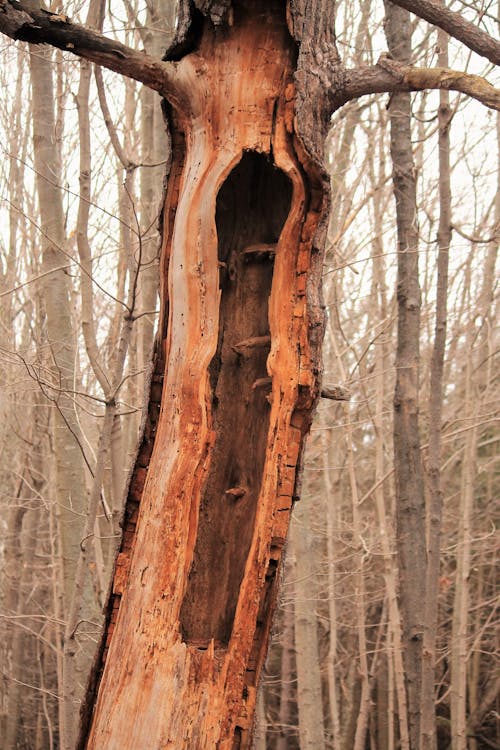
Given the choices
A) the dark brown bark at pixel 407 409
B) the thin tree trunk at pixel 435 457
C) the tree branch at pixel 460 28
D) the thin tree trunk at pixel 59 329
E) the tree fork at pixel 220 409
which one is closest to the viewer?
the tree fork at pixel 220 409

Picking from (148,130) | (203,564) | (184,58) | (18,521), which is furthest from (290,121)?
(18,521)

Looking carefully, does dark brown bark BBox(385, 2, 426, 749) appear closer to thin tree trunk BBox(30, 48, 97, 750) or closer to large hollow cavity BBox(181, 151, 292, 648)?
thin tree trunk BBox(30, 48, 97, 750)

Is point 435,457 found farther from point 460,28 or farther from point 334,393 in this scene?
point 460,28

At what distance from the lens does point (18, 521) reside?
1055 cm

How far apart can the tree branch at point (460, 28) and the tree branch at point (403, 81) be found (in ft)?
0.35

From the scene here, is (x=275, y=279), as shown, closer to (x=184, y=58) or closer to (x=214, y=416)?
(x=214, y=416)

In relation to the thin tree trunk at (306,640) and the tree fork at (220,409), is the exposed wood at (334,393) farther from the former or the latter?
Result: the thin tree trunk at (306,640)

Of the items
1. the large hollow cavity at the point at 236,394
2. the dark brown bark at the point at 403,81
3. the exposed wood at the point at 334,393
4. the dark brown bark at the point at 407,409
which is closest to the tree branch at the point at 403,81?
the dark brown bark at the point at 403,81

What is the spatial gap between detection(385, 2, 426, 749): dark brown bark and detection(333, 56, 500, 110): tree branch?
7.53 ft

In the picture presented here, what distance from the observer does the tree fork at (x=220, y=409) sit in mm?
2072

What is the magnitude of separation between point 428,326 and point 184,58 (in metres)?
7.27

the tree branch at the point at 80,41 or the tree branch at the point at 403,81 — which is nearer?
the tree branch at the point at 80,41

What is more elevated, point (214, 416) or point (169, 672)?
point (214, 416)

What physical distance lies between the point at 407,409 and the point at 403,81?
8.98ft
